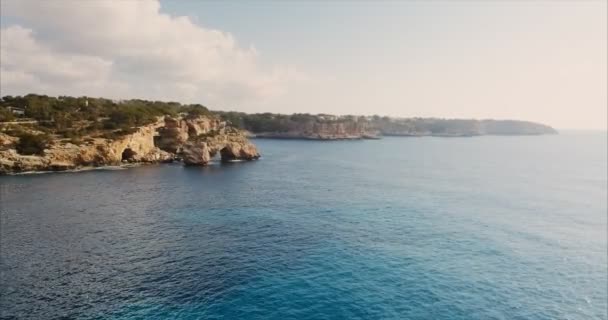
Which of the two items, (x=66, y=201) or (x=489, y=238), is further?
(x=66, y=201)

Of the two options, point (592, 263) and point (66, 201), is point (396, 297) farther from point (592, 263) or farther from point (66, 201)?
point (66, 201)

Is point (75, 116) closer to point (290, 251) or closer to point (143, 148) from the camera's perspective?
point (143, 148)

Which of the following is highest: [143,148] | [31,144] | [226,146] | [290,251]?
[31,144]

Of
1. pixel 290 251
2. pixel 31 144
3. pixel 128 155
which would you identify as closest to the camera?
pixel 290 251

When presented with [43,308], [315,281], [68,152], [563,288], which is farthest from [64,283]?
[68,152]

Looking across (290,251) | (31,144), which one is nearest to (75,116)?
(31,144)

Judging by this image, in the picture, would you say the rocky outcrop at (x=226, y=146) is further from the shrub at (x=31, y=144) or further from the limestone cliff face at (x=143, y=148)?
the shrub at (x=31, y=144)

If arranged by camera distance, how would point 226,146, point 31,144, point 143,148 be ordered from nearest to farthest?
point 31,144
point 143,148
point 226,146

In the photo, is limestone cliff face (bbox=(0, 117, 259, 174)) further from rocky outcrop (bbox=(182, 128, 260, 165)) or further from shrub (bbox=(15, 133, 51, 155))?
shrub (bbox=(15, 133, 51, 155))
